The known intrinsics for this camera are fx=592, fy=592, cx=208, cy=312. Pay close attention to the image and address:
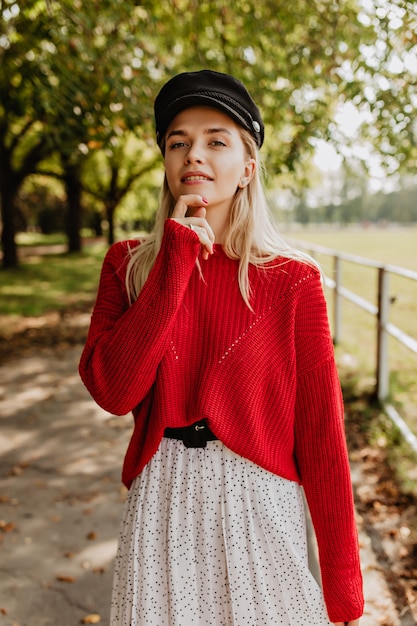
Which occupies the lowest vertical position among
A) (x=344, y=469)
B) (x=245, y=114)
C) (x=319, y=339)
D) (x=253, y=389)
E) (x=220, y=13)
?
(x=344, y=469)

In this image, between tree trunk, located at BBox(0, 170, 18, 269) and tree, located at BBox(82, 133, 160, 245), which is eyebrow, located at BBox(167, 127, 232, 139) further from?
tree, located at BBox(82, 133, 160, 245)

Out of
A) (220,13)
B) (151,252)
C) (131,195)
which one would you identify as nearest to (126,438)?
(151,252)

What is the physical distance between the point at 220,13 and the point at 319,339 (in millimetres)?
4974

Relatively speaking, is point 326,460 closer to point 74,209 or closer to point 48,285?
point 48,285

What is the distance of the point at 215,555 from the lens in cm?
158

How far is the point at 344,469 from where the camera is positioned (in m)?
1.60

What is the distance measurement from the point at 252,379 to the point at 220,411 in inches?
4.8

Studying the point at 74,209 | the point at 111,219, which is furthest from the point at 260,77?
the point at 74,209

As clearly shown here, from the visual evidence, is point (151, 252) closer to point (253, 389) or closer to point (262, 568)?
point (253, 389)

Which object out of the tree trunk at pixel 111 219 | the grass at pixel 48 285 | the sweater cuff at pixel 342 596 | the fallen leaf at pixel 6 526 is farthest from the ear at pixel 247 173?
the tree trunk at pixel 111 219

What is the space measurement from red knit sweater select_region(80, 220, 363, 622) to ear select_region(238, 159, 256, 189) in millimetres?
277

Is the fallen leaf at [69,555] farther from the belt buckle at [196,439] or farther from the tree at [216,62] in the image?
the tree at [216,62]

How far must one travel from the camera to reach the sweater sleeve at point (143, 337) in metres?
1.50

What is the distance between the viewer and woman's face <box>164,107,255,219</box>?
164cm
